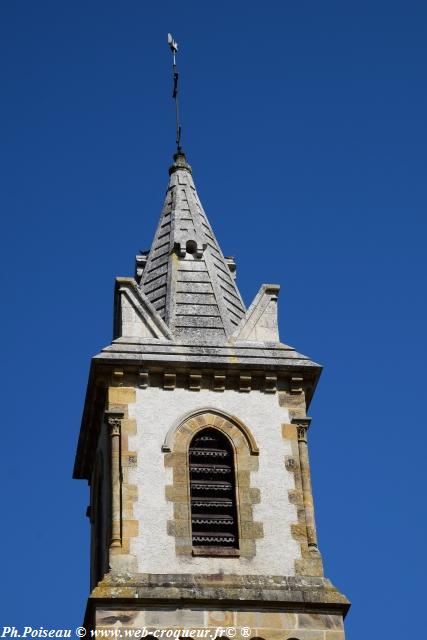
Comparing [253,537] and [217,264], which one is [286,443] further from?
[217,264]

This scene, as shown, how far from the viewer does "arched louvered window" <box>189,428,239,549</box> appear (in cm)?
3070

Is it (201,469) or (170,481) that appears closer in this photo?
(170,481)

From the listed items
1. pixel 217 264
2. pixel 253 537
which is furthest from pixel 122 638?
pixel 217 264

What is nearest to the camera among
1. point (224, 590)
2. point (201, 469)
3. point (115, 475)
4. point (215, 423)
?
point (224, 590)

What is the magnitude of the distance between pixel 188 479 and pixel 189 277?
527cm

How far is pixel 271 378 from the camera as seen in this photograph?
107ft

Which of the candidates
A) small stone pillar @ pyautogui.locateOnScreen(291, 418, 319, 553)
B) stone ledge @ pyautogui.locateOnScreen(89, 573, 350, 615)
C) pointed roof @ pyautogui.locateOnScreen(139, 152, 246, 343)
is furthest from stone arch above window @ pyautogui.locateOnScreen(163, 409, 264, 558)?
pointed roof @ pyautogui.locateOnScreen(139, 152, 246, 343)

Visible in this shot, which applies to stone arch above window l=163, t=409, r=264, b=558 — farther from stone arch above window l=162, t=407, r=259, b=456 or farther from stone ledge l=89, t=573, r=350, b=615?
stone ledge l=89, t=573, r=350, b=615

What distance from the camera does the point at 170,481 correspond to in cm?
3106

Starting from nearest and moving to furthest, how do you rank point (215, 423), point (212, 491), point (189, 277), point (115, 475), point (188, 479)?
point (115, 475) < point (188, 479) < point (212, 491) < point (215, 423) < point (189, 277)

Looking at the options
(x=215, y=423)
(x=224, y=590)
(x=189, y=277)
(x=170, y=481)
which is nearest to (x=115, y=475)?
(x=170, y=481)

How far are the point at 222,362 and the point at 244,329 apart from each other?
137 cm

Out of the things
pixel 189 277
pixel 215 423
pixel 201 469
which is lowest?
pixel 201 469

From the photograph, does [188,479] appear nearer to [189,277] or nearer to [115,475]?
[115,475]
